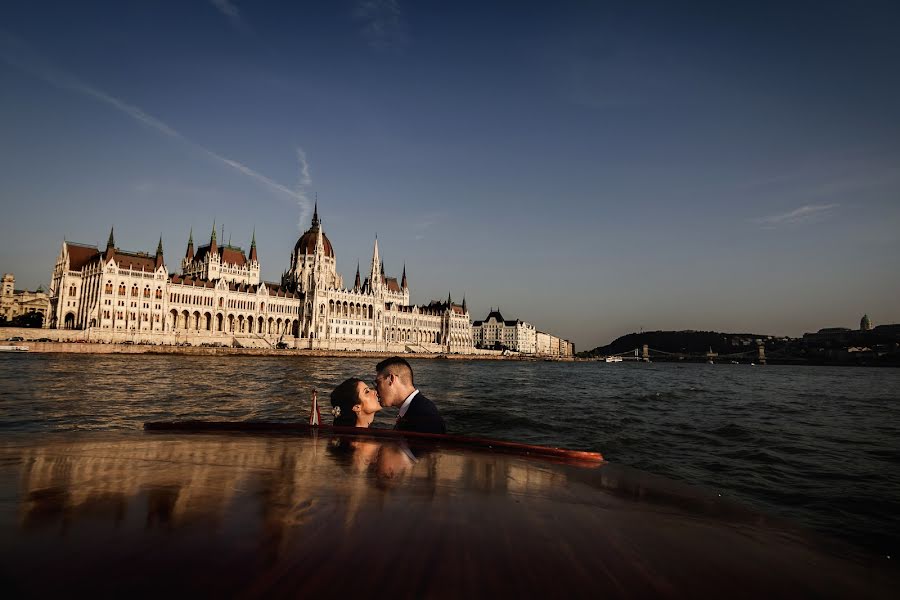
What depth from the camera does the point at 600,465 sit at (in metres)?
3.79

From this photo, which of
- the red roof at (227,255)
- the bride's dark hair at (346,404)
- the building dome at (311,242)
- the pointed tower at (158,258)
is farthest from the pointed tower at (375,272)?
the bride's dark hair at (346,404)

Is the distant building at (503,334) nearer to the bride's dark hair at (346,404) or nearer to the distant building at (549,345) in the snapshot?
the distant building at (549,345)

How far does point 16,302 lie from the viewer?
3883 inches

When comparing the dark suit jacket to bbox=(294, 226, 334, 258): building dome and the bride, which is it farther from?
bbox=(294, 226, 334, 258): building dome

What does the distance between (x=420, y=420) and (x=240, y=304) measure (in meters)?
87.1

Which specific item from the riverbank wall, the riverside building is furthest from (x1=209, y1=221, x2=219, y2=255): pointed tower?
the riverbank wall

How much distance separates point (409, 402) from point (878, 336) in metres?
179

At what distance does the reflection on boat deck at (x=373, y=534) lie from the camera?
1.37 meters

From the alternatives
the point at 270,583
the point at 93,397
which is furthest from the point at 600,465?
the point at 93,397

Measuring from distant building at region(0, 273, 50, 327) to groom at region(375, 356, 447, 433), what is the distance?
120 meters

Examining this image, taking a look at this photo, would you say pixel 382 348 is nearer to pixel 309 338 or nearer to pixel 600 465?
pixel 309 338

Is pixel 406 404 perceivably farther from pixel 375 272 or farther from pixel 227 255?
pixel 375 272

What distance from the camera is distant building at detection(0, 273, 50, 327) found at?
9731cm

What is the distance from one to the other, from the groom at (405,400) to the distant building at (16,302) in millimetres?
120153
